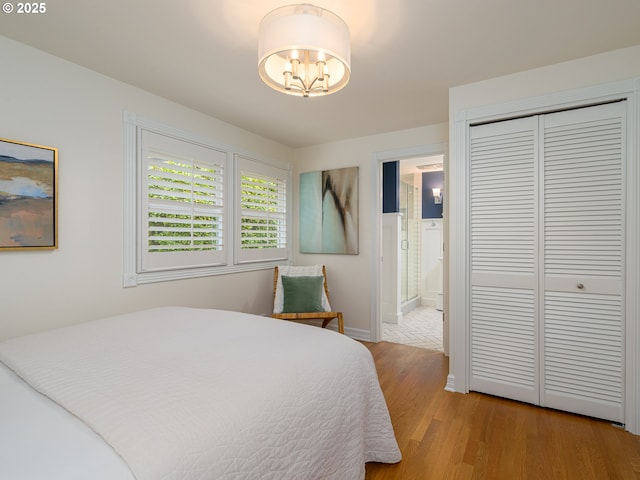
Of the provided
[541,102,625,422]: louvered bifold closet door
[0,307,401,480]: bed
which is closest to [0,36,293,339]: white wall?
[0,307,401,480]: bed

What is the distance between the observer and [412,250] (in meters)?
5.78

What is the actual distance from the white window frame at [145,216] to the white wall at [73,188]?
6 cm

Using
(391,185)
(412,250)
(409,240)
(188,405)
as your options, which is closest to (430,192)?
(409,240)

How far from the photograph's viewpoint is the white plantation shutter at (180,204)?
2.62 meters

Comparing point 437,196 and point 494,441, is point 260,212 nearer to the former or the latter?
point 494,441

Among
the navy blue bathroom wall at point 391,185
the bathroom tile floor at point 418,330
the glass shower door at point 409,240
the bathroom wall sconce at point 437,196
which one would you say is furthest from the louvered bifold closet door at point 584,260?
the bathroom wall sconce at point 437,196

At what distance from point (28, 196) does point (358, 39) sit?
224 centimetres

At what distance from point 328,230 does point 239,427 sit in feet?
10.4

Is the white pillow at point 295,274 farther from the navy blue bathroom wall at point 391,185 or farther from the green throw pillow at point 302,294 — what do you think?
the navy blue bathroom wall at point 391,185

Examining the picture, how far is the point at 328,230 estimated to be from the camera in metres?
4.02

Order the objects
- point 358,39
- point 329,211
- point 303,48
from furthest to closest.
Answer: point 329,211
point 358,39
point 303,48

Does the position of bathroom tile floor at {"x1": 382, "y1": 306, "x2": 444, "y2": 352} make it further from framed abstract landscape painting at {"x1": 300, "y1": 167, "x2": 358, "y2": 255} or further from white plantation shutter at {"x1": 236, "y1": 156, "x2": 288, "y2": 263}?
white plantation shutter at {"x1": 236, "y1": 156, "x2": 288, "y2": 263}

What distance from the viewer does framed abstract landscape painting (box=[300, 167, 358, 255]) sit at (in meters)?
3.88

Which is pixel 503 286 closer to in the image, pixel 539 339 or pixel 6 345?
pixel 539 339
